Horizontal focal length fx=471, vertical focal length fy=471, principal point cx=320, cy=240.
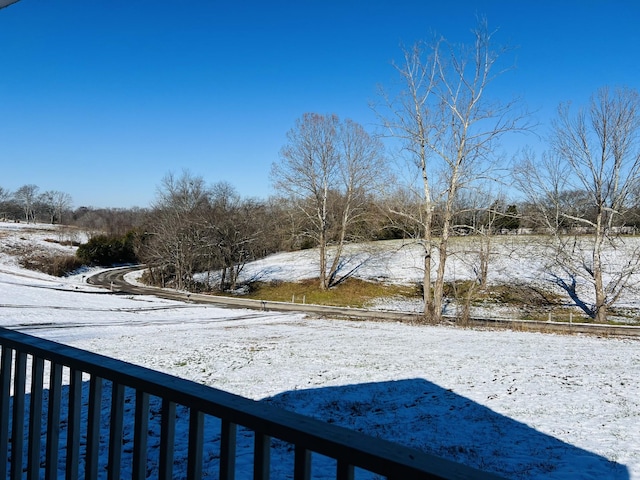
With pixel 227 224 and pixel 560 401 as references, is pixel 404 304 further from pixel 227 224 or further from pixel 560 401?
pixel 560 401

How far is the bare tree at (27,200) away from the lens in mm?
98856

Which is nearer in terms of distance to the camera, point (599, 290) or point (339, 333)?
point (339, 333)

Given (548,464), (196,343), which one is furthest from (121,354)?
(548,464)

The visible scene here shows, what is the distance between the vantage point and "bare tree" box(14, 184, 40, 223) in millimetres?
98856

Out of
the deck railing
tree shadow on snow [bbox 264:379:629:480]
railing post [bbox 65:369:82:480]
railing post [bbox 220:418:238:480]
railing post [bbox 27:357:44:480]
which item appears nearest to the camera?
the deck railing

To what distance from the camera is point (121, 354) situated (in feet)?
36.7

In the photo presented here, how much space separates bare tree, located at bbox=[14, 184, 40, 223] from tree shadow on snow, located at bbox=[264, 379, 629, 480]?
10845 centimetres

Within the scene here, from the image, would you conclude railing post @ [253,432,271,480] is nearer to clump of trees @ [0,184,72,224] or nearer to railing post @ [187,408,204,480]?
railing post @ [187,408,204,480]

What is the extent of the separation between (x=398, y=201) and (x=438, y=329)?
609 cm

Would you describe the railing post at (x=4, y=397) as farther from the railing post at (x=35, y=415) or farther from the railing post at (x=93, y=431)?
the railing post at (x=93, y=431)

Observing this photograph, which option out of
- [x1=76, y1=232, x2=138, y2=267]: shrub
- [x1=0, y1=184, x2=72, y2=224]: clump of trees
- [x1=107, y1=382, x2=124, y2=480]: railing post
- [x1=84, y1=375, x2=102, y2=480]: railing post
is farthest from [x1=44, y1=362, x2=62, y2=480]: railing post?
[x1=0, y1=184, x2=72, y2=224]: clump of trees

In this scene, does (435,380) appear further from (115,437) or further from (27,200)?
(27,200)

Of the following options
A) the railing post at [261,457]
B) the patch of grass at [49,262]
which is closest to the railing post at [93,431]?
the railing post at [261,457]

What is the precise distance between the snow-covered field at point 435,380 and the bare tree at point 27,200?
3752 inches
